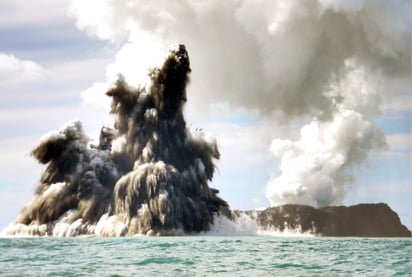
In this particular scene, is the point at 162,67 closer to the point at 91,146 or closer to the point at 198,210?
the point at 91,146

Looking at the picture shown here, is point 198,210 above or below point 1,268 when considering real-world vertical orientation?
above

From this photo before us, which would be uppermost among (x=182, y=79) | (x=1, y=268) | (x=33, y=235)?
(x=182, y=79)

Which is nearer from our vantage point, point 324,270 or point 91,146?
point 324,270

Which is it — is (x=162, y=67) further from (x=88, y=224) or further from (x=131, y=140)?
(x=88, y=224)

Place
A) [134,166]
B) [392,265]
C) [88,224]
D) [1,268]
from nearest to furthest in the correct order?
[1,268] < [392,265] < [88,224] < [134,166]

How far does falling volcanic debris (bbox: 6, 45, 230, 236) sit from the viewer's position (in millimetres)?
126188

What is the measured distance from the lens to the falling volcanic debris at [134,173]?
414 feet

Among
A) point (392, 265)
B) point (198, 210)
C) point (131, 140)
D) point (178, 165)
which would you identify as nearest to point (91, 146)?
point (131, 140)

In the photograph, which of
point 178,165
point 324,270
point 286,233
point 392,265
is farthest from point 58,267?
point 286,233

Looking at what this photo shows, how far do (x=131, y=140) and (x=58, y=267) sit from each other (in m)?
105

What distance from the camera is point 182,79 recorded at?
470 feet

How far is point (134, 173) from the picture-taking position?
128 meters

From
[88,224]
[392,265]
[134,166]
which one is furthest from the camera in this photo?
[134,166]

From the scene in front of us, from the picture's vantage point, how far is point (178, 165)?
462ft
